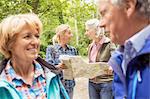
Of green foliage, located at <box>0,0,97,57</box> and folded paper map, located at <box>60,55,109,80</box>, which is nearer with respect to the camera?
folded paper map, located at <box>60,55,109,80</box>

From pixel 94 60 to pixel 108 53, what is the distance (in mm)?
212

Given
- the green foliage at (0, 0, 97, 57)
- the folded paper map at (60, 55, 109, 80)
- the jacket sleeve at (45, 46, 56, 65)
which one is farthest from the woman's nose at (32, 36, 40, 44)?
the green foliage at (0, 0, 97, 57)

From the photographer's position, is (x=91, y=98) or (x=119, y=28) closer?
(x=119, y=28)

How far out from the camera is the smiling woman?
8.04ft

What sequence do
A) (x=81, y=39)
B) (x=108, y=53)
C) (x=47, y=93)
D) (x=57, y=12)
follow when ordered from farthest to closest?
(x=81, y=39), (x=57, y=12), (x=108, y=53), (x=47, y=93)

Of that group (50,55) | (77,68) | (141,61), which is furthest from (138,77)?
(50,55)

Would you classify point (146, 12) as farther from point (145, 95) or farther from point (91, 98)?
point (91, 98)

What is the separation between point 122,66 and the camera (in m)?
1.47

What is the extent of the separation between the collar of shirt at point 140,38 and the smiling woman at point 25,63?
1164 mm

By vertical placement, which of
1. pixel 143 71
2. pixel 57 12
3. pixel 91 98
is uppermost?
pixel 57 12

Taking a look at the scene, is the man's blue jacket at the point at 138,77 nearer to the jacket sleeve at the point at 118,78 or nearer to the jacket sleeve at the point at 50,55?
the jacket sleeve at the point at 118,78

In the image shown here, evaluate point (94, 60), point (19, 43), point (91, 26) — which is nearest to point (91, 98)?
point (94, 60)

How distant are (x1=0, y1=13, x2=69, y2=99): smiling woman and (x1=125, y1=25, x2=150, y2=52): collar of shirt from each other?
1164mm

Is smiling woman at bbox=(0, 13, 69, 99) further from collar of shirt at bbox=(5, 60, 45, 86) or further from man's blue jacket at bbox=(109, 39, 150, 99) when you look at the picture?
man's blue jacket at bbox=(109, 39, 150, 99)
